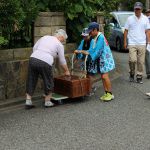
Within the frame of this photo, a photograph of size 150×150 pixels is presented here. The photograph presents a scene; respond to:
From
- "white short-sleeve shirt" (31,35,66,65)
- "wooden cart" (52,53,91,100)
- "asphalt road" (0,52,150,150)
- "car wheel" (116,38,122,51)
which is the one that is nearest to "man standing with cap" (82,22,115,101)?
"wooden cart" (52,53,91,100)

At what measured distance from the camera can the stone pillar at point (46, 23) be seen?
10032mm

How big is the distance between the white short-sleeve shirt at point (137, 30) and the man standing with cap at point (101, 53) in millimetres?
2102

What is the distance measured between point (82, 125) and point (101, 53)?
7.46 feet

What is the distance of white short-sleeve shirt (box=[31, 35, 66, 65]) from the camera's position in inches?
330

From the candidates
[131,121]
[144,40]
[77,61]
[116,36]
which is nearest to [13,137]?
[131,121]

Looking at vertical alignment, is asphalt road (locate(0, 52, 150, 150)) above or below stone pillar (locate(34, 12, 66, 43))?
below

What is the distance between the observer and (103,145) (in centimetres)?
630

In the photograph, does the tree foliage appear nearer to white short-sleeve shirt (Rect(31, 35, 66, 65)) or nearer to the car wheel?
white short-sleeve shirt (Rect(31, 35, 66, 65))

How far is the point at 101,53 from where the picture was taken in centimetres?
920

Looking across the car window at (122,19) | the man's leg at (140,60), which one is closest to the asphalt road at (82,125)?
the man's leg at (140,60)

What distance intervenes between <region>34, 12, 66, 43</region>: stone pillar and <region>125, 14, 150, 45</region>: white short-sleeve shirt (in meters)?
1.87

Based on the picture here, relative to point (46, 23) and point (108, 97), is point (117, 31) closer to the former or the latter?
point (46, 23)

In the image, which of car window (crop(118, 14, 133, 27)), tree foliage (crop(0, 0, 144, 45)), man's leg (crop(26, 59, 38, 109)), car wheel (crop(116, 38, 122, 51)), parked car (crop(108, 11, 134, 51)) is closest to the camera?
man's leg (crop(26, 59, 38, 109))

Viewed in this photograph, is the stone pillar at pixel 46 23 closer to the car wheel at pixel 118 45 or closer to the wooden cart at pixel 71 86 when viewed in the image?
the wooden cart at pixel 71 86
